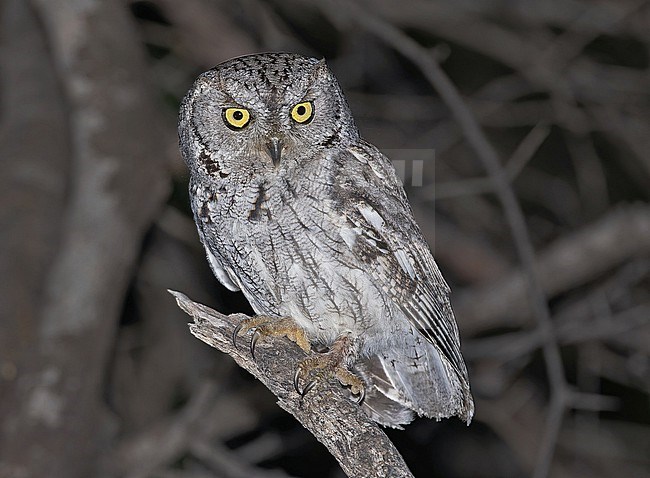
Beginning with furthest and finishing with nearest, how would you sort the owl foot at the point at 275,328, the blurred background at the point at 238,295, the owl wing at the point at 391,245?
the blurred background at the point at 238,295
the owl foot at the point at 275,328
the owl wing at the point at 391,245

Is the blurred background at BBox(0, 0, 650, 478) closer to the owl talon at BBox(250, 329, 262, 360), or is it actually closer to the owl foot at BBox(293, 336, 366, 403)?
the owl foot at BBox(293, 336, 366, 403)

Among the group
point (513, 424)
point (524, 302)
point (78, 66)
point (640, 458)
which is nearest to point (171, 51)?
point (78, 66)

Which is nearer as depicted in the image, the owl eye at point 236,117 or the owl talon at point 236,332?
the owl eye at point 236,117

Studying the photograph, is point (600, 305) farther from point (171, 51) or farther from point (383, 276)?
point (171, 51)

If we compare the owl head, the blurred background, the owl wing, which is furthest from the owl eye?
the blurred background

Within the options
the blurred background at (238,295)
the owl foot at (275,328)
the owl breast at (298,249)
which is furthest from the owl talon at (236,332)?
the blurred background at (238,295)
